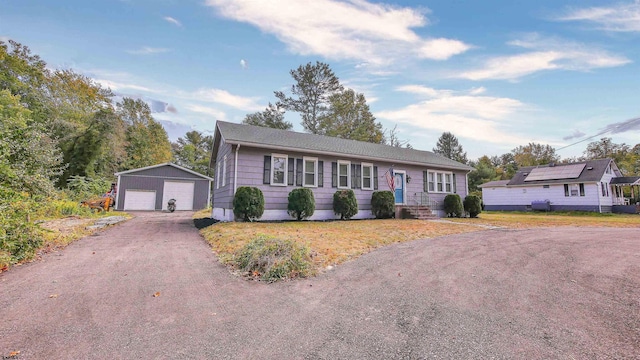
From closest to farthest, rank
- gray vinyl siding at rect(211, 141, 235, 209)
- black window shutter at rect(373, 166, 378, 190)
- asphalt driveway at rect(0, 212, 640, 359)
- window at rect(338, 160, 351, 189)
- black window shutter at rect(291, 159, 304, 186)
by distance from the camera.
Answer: asphalt driveway at rect(0, 212, 640, 359)
gray vinyl siding at rect(211, 141, 235, 209)
black window shutter at rect(291, 159, 304, 186)
window at rect(338, 160, 351, 189)
black window shutter at rect(373, 166, 378, 190)

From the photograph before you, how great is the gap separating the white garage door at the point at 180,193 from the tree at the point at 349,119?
1403 cm

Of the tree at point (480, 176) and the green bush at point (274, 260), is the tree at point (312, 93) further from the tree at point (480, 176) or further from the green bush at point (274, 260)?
the tree at point (480, 176)

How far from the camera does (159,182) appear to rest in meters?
22.3

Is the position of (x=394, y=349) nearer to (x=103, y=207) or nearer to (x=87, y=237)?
(x=87, y=237)

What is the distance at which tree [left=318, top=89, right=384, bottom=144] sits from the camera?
2927 cm

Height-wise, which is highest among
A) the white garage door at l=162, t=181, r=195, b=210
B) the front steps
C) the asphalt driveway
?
the white garage door at l=162, t=181, r=195, b=210

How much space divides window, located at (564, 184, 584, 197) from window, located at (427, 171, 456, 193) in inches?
608

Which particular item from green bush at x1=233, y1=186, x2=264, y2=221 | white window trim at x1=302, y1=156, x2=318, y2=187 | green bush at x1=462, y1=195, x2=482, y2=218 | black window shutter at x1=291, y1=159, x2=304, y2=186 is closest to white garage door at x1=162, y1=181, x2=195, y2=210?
green bush at x1=233, y1=186, x2=264, y2=221

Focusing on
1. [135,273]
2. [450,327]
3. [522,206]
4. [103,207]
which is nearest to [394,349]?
[450,327]

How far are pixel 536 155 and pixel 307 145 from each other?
149 feet

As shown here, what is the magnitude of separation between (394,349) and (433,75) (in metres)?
14.5

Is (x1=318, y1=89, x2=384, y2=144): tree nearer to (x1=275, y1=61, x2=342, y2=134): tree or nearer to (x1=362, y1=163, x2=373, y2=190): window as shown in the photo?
(x1=275, y1=61, x2=342, y2=134): tree

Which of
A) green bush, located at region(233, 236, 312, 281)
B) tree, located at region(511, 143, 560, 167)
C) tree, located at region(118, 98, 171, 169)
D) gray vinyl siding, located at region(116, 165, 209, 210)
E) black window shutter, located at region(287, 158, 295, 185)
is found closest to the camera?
green bush, located at region(233, 236, 312, 281)

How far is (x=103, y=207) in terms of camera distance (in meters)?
17.9
